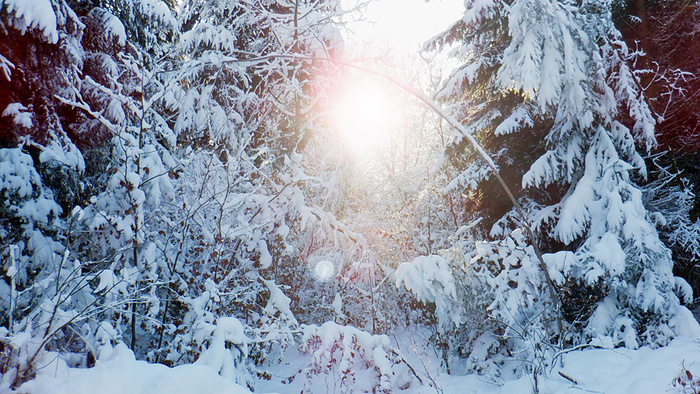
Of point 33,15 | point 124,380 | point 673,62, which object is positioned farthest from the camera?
point 673,62

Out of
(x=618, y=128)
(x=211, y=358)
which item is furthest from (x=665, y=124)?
(x=211, y=358)

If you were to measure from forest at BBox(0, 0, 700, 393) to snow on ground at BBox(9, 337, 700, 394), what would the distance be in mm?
22

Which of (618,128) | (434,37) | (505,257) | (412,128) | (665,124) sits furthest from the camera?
(412,128)

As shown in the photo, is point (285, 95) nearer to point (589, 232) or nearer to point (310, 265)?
point (310, 265)

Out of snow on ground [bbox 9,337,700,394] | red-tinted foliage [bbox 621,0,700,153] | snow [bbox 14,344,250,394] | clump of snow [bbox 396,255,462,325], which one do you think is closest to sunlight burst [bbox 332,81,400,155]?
clump of snow [bbox 396,255,462,325]

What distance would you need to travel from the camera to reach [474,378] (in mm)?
5852

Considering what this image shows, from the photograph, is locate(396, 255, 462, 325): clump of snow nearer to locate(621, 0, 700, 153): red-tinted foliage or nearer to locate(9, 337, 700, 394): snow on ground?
locate(9, 337, 700, 394): snow on ground

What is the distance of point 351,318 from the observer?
7.79 m

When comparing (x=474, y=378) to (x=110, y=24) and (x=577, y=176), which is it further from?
(x=110, y=24)

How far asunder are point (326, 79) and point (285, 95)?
3.65 ft

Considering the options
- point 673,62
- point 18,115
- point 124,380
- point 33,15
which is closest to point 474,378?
point 124,380

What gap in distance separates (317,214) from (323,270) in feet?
Answer: 9.03

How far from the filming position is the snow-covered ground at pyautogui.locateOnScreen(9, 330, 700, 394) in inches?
A: 91.5

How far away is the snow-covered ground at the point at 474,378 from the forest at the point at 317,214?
0.08 ft
